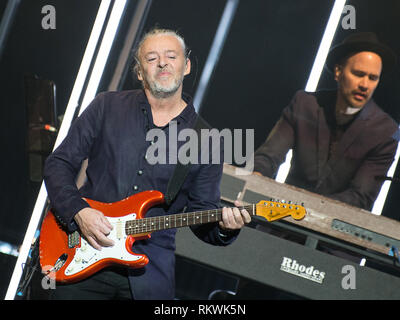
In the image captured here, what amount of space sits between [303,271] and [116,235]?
1197mm

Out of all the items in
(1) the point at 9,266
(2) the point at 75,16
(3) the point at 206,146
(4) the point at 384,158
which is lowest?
(1) the point at 9,266

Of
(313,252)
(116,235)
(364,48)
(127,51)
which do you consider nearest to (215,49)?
Answer: (127,51)

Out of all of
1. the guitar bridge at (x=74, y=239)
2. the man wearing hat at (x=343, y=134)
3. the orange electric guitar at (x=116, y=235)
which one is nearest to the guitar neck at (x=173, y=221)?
the orange electric guitar at (x=116, y=235)

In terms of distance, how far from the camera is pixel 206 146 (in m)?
2.40

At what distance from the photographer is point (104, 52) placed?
11.5 feet

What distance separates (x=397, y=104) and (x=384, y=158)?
0.40 metres

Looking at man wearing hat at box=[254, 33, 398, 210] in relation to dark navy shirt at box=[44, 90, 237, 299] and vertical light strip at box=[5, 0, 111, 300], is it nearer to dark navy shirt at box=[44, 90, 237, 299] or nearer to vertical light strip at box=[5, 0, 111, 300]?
dark navy shirt at box=[44, 90, 237, 299]

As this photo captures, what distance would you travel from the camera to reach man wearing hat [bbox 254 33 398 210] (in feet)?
10.4

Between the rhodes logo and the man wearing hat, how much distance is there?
1.75 feet

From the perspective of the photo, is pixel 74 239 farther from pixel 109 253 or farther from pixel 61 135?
pixel 61 135

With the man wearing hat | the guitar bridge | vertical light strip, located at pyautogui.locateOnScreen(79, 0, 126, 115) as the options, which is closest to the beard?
the guitar bridge

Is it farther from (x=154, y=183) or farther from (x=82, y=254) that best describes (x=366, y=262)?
(x=82, y=254)
